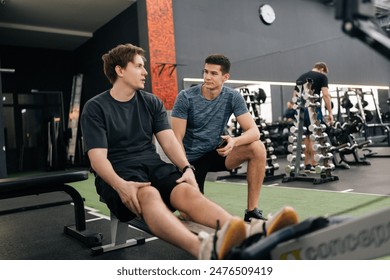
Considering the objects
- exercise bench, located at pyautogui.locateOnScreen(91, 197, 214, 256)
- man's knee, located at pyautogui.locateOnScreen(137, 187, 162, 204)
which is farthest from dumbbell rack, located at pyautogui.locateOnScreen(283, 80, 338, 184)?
man's knee, located at pyautogui.locateOnScreen(137, 187, 162, 204)

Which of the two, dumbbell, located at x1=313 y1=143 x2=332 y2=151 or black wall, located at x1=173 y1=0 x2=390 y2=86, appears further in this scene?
black wall, located at x1=173 y1=0 x2=390 y2=86

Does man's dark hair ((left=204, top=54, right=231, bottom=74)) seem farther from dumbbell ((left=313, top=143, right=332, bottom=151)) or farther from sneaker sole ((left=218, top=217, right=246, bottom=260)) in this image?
dumbbell ((left=313, top=143, right=332, bottom=151))

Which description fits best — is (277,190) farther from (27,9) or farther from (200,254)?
(27,9)

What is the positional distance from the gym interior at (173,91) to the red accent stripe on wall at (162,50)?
20 mm

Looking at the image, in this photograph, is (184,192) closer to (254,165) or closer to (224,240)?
(224,240)

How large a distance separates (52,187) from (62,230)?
17.2 inches

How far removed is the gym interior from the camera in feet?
7.66

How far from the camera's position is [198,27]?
705 centimetres

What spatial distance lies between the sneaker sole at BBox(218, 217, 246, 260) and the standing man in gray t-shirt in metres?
1.17

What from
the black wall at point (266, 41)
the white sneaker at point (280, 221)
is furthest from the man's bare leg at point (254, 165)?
the black wall at point (266, 41)

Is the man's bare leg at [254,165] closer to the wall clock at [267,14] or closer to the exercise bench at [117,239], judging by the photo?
the exercise bench at [117,239]

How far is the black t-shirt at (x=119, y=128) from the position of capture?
1.74 meters

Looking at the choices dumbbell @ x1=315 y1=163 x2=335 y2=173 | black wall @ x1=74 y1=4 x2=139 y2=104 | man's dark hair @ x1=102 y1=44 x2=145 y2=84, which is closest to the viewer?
man's dark hair @ x1=102 y1=44 x2=145 y2=84
